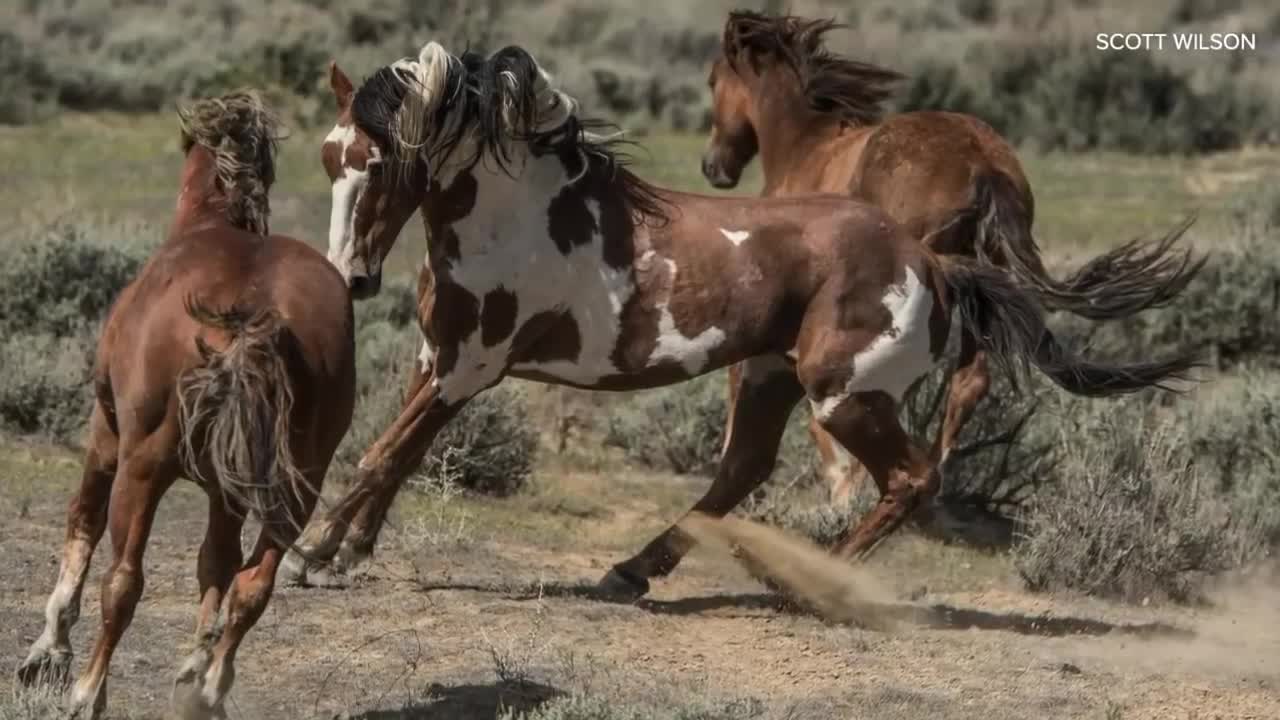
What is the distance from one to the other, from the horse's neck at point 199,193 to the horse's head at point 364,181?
87 cm

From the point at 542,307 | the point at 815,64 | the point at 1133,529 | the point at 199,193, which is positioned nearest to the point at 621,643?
the point at 542,307

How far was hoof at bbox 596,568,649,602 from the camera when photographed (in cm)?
856

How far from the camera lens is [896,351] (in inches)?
326

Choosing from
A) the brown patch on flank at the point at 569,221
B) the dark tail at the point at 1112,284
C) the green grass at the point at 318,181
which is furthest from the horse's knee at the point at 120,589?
the green grass at the point at 318,181

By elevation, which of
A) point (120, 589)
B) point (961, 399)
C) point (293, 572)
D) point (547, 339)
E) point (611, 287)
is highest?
point (611, 287)

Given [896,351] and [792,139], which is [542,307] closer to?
[896,351]

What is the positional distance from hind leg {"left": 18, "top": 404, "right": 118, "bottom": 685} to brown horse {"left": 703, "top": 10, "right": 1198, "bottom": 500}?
3299 mm

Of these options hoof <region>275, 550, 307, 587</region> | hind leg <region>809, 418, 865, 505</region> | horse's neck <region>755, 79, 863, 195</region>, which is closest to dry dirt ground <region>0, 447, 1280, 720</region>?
hoof <region>275, 550, 307, 587</region>

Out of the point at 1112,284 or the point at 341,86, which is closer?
the point at 341,86

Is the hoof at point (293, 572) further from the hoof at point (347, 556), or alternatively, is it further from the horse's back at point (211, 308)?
the horse's back at point (211, 308)

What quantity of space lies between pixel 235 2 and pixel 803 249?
26.7 metres

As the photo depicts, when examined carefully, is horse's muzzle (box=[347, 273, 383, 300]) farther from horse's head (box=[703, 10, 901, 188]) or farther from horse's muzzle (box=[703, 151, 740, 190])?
horse's muzzle (box=[703, 151, 740, 190])

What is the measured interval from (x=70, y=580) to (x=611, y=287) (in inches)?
102

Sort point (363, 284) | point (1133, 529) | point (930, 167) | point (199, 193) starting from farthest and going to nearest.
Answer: point (930, 167) < point (1133, 529) < point (363, 284) < point (199, 193)
